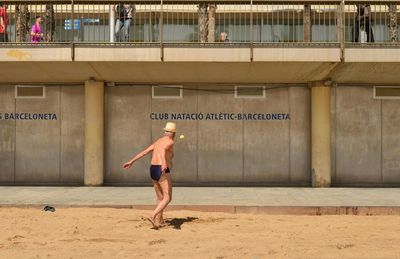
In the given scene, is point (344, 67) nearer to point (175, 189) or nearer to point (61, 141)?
point (175, 189)

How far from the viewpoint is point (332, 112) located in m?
16.3

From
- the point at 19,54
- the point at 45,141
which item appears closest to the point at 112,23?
the point at 19,54

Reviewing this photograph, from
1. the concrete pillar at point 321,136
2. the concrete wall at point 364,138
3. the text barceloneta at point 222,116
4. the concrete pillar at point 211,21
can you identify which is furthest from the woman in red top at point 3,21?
the concrete wall at point 364,138

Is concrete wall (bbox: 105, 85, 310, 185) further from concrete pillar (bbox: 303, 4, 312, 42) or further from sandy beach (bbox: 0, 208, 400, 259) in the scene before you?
sandy beach (bbox: 0, 208, 400, 259)

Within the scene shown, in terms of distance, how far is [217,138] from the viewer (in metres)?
16.4

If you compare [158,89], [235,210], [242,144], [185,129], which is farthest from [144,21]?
[235,210]

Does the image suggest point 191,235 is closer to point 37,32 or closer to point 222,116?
point 222,116

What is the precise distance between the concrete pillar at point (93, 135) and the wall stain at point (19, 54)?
6.90ft

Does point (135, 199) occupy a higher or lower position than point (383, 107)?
lower

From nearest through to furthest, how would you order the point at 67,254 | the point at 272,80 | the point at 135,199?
the point at 67,254, the point at 135,199, the point at 272,80

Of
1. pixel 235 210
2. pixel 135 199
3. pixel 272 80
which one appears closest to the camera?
pixel 235 210

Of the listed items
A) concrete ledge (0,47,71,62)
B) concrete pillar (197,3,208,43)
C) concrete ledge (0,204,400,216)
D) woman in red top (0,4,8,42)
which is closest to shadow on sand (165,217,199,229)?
concrete ledge (0,204,400,216)

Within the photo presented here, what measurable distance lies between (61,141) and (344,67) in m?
8.73

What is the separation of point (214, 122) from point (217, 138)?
503 mm
